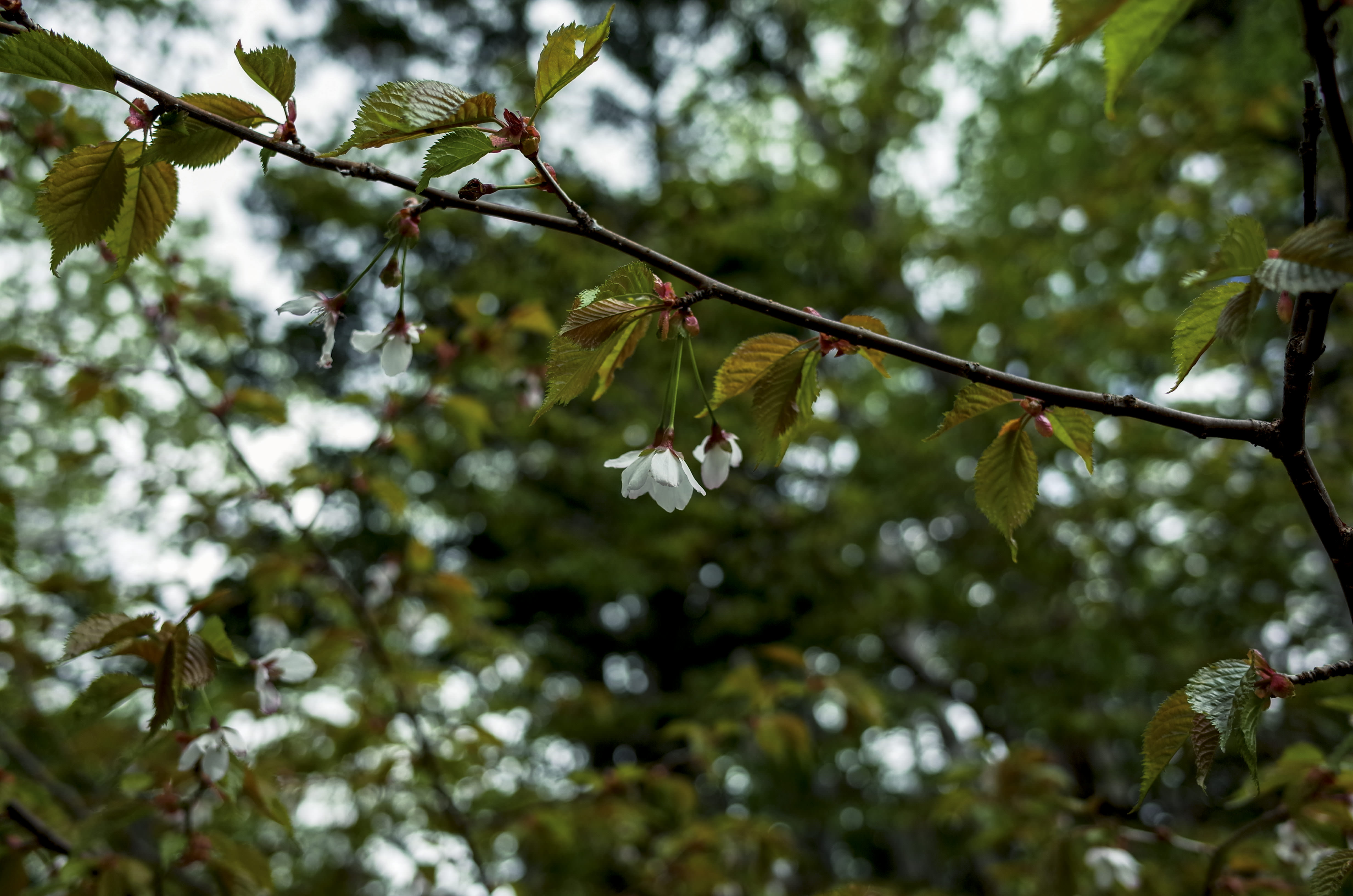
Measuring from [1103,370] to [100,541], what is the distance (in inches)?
276

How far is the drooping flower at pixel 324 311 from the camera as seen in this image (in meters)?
0.87

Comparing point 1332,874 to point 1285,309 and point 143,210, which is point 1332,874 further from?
point 143,210

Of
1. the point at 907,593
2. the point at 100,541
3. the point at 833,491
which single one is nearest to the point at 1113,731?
the point at 907,593

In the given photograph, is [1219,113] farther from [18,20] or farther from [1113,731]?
[18,20]

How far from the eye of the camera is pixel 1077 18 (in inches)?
15.1

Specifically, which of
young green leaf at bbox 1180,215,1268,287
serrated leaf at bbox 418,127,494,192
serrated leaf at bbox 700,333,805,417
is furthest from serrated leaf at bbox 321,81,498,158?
young green leaf at bbox 1180,215,1268,287

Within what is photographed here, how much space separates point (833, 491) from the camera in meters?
4.27

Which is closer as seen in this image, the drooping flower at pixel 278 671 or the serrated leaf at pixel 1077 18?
the serrated leaf at pixel 1077 18

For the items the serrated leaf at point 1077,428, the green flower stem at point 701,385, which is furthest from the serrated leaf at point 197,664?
the serrated leaf at point 1077,428

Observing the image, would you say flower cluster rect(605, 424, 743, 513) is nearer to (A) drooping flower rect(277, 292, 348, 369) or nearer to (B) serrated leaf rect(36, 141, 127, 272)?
(A) drooping flower rect(277, 292, 348, 369)

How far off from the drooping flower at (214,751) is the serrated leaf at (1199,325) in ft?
3.59

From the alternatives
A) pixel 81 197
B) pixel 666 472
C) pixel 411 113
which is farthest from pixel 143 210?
pixel 666 472

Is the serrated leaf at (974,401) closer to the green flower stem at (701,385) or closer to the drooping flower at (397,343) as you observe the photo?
the green flower stem at (701,385)

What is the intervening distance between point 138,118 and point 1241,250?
0.81m
